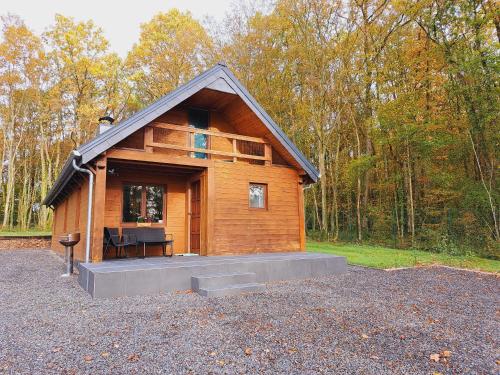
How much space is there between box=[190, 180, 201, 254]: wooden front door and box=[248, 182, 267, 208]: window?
140 cm

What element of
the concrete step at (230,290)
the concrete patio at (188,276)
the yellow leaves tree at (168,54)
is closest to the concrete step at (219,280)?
the concrete patio at (188,276)

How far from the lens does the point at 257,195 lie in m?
8.80

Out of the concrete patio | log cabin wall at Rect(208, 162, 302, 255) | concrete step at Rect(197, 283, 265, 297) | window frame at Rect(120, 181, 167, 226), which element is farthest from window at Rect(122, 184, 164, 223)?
concrete step at Rect(197, 283, 265, 297)

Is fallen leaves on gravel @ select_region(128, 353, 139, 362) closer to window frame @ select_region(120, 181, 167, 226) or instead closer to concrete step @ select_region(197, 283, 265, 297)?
concrete step @ select_region(197, 283, 265, 297)

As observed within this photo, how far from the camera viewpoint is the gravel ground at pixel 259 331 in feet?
9.45

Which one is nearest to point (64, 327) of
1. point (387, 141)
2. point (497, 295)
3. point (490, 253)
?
point (497, 295)

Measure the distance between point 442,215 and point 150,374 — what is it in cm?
1298

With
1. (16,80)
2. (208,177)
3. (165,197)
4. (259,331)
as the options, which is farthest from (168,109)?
(16,80)

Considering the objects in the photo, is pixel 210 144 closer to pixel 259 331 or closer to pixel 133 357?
pixel 259 331

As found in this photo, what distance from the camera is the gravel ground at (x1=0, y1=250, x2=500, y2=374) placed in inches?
113

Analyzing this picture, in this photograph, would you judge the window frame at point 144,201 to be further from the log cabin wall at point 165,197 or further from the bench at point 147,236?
the bench at point 147,236

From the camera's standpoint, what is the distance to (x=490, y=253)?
1007cm

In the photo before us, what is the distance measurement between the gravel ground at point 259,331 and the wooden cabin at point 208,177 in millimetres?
2489

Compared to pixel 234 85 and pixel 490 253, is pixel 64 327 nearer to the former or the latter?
pixel 234 85
